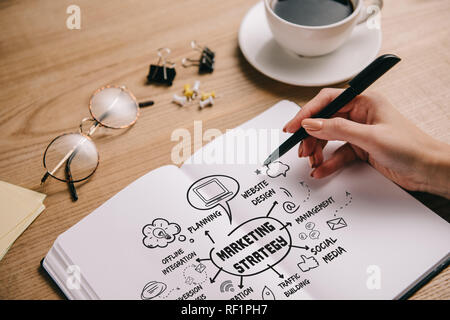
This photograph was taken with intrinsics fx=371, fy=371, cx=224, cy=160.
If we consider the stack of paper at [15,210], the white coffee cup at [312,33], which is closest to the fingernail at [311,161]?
the white coffee cup at [312,33]

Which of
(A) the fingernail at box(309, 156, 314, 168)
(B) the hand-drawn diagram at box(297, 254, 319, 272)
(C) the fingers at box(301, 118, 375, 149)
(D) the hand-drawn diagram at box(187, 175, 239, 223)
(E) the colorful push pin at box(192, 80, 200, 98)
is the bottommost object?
(B) the hand-drawn diagram at box(297, 254, 319, 272)

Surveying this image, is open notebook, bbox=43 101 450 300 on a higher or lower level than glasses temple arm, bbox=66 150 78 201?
lower

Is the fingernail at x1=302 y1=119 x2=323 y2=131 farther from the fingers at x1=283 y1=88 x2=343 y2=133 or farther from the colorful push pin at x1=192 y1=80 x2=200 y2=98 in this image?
the colorful push pin at x1=192 y1=80 x2=200 y2=98

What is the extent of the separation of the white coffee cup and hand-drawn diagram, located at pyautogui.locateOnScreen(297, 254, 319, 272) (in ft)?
1.42

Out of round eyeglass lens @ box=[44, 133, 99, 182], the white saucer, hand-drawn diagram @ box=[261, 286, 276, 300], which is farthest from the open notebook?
the white saucer

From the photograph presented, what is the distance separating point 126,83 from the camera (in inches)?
33.6

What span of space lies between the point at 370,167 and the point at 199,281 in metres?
A: 0.37

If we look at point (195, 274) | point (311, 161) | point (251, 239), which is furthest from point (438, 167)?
point (195, 274)

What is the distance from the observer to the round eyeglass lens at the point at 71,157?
2.40 feet

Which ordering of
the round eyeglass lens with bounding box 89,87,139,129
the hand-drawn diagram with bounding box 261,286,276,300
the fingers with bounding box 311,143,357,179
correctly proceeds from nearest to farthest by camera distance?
the hand-drawn diagram with bounding box 261,286,276,300, the fingers with bounding box 311,143,357,179, the round eyeglass lens with bounding box 89,87,139,129

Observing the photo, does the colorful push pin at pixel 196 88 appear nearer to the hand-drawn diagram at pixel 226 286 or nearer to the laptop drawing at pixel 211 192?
the laptop drawing at pixel 211 192

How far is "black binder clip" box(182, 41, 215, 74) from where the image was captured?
2.79 ft

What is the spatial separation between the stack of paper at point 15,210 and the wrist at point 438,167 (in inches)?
27.1
